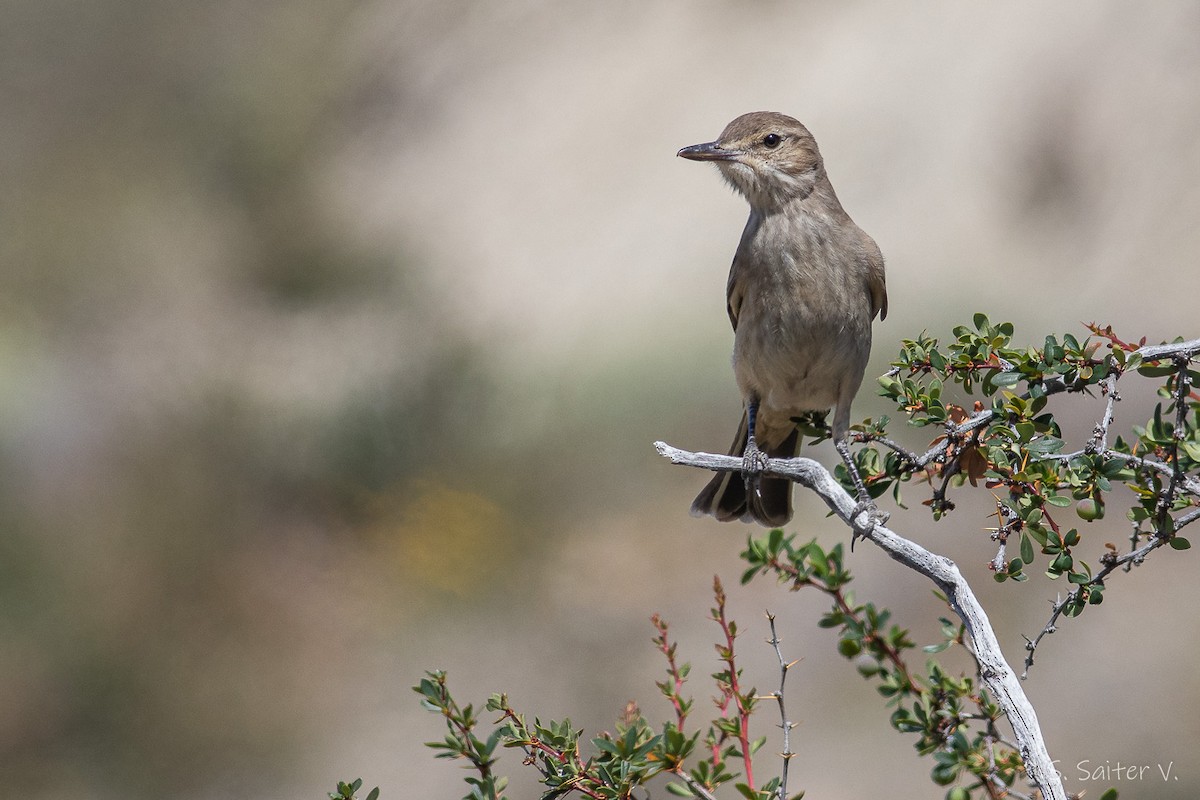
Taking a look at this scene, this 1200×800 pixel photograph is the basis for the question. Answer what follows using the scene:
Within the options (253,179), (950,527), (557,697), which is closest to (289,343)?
(253,179)

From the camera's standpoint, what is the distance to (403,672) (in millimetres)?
9609

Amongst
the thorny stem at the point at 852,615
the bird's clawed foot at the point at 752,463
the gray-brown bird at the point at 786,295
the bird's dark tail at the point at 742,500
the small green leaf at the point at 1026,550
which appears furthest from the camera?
the bird's dark tail at the point at 742,500

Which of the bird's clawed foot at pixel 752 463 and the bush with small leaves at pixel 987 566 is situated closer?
the bush with small leaves at pixel 987 566

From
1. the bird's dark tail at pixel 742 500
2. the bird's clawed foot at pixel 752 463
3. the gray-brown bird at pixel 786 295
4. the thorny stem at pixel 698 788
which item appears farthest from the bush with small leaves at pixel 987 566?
the bird's dark tail at pixel 742 500

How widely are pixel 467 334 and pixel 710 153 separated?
7.47 m

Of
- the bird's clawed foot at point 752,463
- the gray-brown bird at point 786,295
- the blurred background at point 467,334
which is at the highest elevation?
the blurred background at point 467,334

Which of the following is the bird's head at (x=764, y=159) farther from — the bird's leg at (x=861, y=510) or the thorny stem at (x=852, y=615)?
the thorny stem at (x=852, y=615)

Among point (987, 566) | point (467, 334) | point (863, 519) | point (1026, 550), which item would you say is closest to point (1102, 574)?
point (1026, 550)

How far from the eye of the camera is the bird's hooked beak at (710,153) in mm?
5027

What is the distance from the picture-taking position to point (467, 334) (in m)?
12.3

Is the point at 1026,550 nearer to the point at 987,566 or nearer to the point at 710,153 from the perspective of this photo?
the point at 987,566

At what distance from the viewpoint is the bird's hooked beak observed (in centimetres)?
503

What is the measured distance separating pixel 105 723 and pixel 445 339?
4.84 metres

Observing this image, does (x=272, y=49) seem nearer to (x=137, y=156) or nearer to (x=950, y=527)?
(x=137, y=156)
